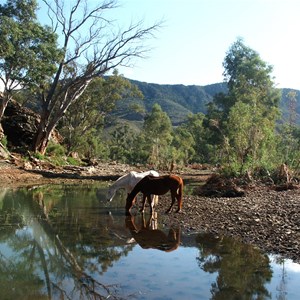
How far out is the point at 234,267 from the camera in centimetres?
729

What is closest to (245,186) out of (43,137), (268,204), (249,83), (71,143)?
(268,204)

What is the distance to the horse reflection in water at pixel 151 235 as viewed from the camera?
8.93 m

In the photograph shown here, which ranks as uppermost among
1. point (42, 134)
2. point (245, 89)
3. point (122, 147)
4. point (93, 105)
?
point (245, 89)

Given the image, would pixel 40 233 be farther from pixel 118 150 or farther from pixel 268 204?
pixel 118 150

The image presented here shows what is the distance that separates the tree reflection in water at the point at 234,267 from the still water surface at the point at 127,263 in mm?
15

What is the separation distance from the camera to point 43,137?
31.4 meters

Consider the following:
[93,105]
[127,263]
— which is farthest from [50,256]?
[93,105]

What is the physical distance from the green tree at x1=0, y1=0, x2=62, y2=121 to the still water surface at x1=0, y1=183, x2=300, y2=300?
1719cm

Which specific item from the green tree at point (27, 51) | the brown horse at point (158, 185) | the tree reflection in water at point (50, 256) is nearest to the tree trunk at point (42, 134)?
the green tree at point (27, 51)

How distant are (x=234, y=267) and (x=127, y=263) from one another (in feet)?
6.77

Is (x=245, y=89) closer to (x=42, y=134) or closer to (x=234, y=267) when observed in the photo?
(x=42, y=134)

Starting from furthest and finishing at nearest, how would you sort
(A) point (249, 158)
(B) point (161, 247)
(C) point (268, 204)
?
1. (A) point (249, 158)
2. (C) point (268, 204)
3. (B) point (161, 247)

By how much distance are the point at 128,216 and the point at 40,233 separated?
323 cm

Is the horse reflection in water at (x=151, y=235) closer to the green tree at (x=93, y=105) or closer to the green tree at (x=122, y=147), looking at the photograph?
the green tree at (x=93, y=105)
